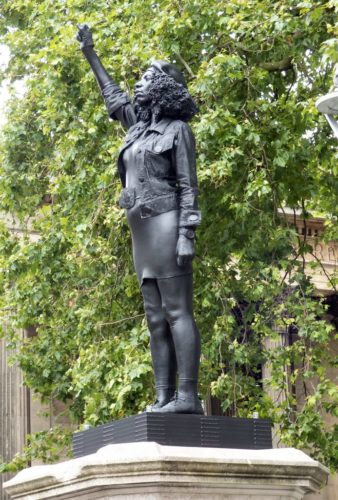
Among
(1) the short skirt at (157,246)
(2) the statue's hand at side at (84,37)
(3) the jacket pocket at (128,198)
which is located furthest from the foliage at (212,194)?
(1) the short skirt at (157,246)

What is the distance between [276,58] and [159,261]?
9886mm

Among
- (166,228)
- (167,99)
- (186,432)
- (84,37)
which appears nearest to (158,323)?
(166,228)

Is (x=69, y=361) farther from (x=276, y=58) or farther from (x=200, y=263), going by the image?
(x=276, y=58)

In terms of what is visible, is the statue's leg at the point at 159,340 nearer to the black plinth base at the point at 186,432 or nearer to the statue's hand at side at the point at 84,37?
the black plinth base at the point at 186,432

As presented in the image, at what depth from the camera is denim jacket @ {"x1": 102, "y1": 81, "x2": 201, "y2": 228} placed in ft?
28.2

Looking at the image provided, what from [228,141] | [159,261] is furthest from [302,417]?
[159,261]

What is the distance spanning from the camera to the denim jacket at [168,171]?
28.2 feet

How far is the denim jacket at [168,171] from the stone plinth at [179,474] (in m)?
1.44

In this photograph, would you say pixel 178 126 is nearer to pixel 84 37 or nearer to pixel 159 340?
pixel 84 37

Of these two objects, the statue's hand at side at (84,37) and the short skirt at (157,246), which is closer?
the short skirt at (157,246)

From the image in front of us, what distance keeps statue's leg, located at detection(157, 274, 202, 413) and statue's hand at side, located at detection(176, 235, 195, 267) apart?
0.44 ft

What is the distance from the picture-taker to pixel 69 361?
782 inches

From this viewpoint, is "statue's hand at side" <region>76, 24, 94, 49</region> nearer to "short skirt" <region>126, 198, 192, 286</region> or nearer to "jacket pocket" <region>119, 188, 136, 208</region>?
"jacket pocket" <region>119, 188, 136, 208</region>

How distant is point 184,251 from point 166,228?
0.79 ft
